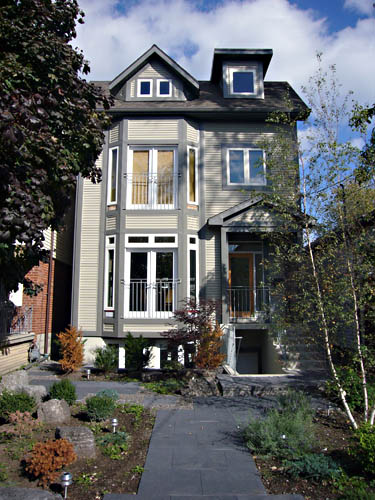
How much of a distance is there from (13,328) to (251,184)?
8548 mm

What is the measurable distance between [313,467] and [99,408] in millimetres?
3471

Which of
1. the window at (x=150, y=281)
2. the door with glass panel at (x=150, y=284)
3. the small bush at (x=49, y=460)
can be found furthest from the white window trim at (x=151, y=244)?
the small bush at (x=49, y=460)

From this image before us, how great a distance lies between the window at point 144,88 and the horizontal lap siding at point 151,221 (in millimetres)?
4383

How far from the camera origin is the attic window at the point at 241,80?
46.0ft

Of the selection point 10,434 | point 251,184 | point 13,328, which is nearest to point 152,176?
point 251,184

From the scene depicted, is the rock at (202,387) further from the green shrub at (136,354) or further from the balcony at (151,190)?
the balcony at (151,190)

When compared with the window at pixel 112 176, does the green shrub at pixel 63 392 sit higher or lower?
lower

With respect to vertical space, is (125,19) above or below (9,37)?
above

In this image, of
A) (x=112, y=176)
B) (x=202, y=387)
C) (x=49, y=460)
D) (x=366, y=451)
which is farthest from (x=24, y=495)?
(x=112, y=176)

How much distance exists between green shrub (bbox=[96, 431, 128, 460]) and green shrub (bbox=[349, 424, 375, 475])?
298 centimetres

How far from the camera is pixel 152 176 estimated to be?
12734 mm

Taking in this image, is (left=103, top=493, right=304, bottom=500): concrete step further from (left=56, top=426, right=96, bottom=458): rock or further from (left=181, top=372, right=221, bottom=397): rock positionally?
(left=181, top=372, right=221, bottom=397): rock

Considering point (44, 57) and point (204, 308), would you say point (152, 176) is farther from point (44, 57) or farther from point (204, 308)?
point (44, 57)

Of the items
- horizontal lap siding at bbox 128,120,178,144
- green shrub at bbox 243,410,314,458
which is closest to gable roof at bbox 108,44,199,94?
horizontal lap siding at bbox 128,120,178,144
